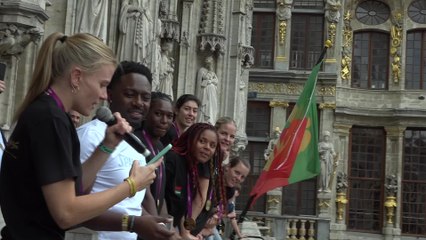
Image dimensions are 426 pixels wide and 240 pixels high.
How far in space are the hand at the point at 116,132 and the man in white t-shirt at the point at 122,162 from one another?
0.07 feet

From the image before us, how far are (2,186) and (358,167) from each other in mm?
27354

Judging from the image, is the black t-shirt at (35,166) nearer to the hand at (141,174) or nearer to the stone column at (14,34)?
the hand at (141,174)

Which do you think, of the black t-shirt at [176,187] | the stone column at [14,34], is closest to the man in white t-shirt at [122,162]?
the black t-shirt at [176,187]

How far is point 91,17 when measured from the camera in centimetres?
858

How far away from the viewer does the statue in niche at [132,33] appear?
32.7 feet

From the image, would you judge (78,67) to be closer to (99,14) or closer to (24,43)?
(24,43)

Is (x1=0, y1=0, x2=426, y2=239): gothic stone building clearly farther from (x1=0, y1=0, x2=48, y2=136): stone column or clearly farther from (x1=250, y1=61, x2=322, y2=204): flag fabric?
(x1=0, y1=0, x2=48, y2=136): stone column

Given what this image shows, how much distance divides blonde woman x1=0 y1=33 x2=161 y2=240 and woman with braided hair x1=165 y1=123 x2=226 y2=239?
240 centimetres

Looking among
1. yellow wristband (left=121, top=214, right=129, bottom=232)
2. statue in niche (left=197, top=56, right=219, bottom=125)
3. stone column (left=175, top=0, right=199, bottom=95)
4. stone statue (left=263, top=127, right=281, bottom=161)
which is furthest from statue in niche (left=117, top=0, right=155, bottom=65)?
stone statue (left=263, top=127, right=281, bottom=161)

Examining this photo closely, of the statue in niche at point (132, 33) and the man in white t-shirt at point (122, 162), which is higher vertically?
the statue in niche at point (132, 33)

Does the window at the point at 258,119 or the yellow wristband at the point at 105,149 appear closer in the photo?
the yellow wristband at the point at 105,149

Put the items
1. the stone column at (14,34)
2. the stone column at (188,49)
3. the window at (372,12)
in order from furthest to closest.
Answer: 1. the window at (372,12)
2. the stone column at (188,49)
3. the stone column at (14,34)

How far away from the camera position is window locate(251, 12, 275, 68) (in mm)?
29594

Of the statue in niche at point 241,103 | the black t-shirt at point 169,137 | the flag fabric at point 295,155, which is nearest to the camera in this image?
the black t-shirt at point 169,137
